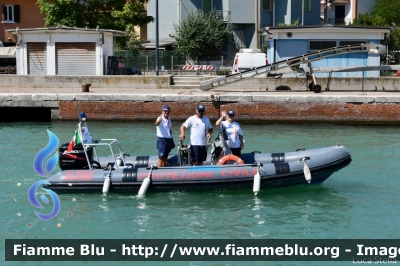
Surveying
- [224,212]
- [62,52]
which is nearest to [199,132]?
[224,212]

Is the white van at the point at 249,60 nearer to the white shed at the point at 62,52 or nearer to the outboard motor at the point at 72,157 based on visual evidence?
the white shed at the point at 62,52

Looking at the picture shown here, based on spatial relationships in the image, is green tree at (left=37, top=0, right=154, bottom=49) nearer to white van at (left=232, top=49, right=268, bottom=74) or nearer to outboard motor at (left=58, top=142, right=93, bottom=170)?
Answer: white van at (left=232, top=49, right=268, bottom=74)

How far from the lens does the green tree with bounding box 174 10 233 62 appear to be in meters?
43.1

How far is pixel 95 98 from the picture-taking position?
24125 mm

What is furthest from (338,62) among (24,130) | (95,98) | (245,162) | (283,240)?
(283,240)

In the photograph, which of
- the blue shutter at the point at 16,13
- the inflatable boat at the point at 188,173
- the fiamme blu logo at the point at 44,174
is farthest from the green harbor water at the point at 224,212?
the blue shutter at the point at 16,13

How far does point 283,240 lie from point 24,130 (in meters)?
13.8

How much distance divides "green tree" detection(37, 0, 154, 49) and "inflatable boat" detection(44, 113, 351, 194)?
24.0 metres

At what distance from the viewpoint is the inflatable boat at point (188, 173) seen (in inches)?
517

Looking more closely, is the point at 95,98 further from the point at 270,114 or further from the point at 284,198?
the point at 284,198

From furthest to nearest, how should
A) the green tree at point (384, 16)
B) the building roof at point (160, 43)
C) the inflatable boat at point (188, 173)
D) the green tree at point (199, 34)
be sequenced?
the green tree at point (384, 16), the building roof at point (160, 43), the green tree at point (199, 34), the inflatable boat at point (188, 173)

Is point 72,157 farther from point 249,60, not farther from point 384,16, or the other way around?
point 384,16

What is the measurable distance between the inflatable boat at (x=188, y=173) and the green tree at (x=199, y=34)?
29948 millimetres

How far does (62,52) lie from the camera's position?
29172 mm
